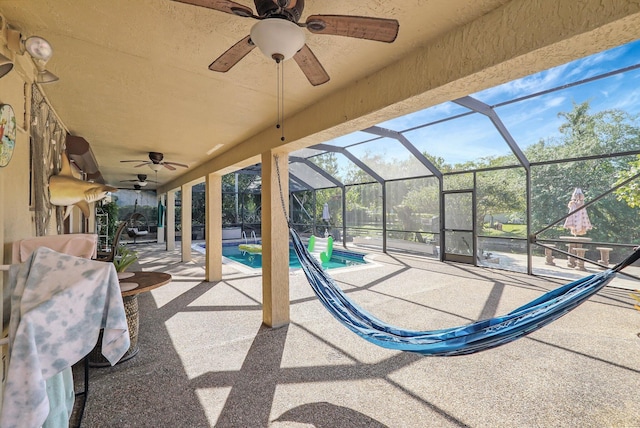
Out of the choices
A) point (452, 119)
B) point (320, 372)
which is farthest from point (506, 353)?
point (452, 119)

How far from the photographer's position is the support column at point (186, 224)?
7.69 metres

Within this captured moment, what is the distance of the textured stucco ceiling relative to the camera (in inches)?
59.6

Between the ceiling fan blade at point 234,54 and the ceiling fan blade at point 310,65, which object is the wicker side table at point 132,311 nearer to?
the ceiling fan blade at point 234,54

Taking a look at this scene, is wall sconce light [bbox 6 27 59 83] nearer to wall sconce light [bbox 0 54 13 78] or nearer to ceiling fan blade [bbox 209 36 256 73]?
wall sconce light [bbox 0 54 13 78]

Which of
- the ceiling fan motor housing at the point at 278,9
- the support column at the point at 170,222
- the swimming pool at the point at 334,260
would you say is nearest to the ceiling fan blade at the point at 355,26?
the ceiling fan motor housing at the point at 278,9

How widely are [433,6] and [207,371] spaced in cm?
290

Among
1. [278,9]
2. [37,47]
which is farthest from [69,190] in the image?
[278,9]

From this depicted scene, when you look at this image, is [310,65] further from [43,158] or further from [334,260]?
[334,260]

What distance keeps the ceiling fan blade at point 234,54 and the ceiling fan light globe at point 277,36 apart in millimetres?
127

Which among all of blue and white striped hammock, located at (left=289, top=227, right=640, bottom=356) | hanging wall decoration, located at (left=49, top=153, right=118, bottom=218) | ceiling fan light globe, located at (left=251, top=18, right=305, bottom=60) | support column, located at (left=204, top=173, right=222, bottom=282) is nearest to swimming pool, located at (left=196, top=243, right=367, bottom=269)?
support column, located at (left=204, top=173, right=222, bottom=282)

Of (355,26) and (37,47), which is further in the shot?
(37,47)

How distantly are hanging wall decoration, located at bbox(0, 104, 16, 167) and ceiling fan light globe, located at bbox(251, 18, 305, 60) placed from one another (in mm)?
1321

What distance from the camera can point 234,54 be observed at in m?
1.52

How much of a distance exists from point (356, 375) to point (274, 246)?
1.60 meters
